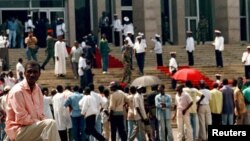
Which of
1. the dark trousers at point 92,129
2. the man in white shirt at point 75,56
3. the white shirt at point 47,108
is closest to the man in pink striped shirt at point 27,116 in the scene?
the white shirt at point 47,108

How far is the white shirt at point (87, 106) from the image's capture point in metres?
18.1

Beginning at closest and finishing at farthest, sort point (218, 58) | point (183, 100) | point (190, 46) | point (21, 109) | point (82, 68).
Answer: point (21, 109), point (183, 100), point (82, 68), point (218, 58), point (190, 46)

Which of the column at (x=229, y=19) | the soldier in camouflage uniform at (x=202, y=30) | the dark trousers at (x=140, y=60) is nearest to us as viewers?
the dark trousers at (x=140, y=60)

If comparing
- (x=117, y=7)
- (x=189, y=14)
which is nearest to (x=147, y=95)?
(x=117, y=7)

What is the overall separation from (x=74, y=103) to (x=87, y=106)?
0.41 m

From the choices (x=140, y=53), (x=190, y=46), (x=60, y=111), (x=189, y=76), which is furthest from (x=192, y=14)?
(x=60, y=111)

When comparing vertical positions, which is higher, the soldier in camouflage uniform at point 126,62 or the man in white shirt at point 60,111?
the soldier in camouflage uniform at point 126,62

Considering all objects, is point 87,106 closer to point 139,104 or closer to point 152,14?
point 139,104

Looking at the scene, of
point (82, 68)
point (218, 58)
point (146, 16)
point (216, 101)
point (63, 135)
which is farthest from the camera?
point (146, 16)

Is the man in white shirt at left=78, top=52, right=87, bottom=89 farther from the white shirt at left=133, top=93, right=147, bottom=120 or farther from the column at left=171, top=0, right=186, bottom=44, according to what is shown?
the column at left=171, top=0, right=186, bottom=44

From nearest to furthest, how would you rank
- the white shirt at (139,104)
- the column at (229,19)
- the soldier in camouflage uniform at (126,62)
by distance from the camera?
the white shirt at (139,104), the soldier in camouflage uniform at (126,62), the column at (229,19)

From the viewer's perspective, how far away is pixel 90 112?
18156 millimetres

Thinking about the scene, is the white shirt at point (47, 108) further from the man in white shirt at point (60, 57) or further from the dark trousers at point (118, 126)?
the man in white shirt at point (60, 57)

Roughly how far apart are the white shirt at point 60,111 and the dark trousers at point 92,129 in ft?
1.97
